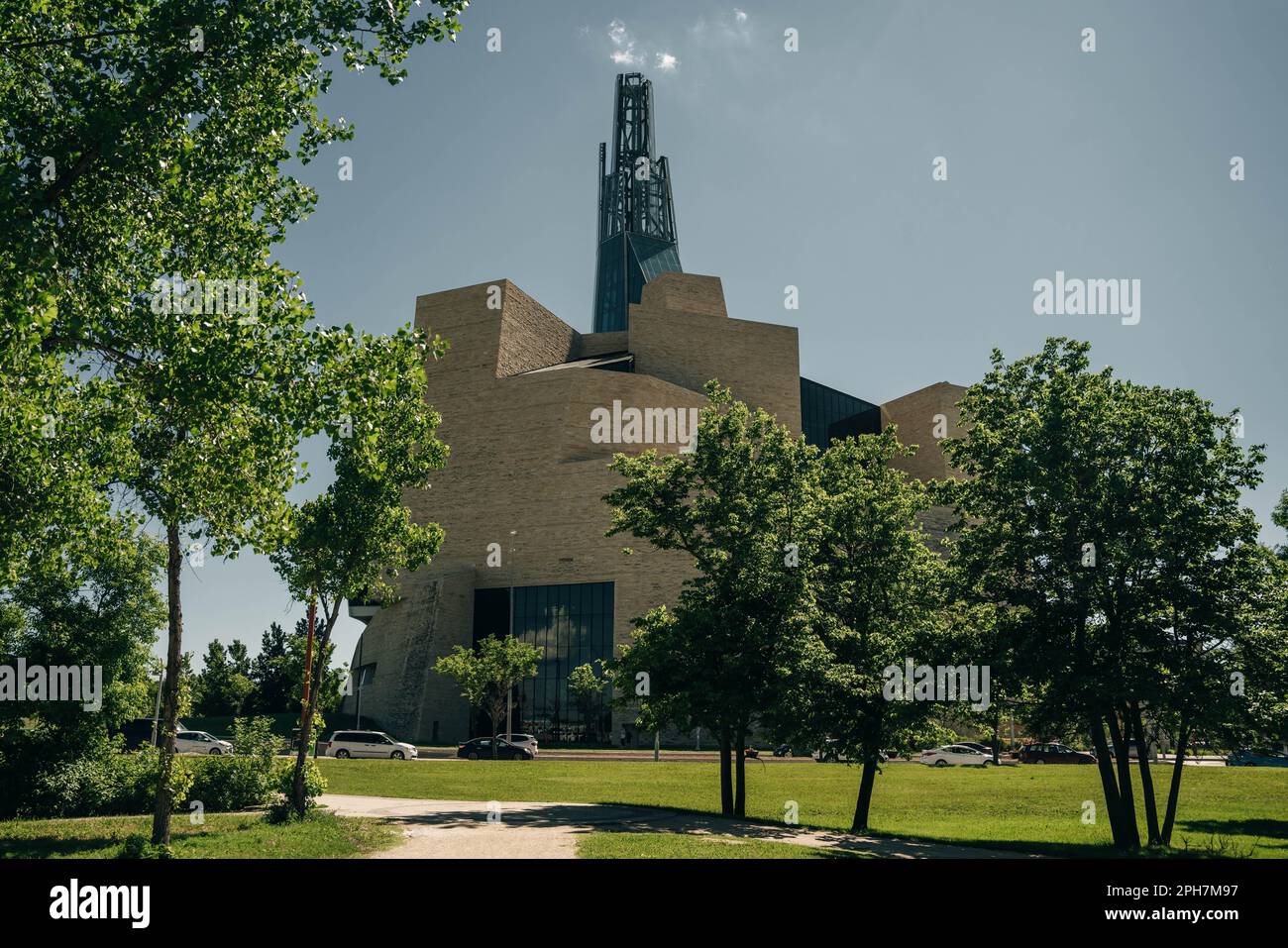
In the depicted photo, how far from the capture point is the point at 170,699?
12992 millimetres

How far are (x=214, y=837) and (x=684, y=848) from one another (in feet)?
24.6

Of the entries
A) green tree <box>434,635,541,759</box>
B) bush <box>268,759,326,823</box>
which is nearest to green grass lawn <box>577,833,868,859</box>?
bush <box>268,759,326,823</box>

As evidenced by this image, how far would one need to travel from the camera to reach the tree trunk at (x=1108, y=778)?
56.3 ft

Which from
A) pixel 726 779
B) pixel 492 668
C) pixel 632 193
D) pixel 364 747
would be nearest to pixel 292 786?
pixel 726 779

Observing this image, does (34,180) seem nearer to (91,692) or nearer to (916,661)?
(91,692)

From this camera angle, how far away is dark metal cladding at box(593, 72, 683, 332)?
135 meters

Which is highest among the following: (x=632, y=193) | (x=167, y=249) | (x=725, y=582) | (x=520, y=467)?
(x=632, y=193)

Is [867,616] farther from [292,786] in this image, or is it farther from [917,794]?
[292,786]

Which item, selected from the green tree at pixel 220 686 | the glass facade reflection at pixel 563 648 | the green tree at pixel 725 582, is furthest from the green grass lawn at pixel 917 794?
the green tree at pixel 220 686

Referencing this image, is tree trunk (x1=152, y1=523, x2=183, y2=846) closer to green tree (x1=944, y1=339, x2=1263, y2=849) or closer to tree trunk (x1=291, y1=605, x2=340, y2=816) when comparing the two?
tree trunk (x1=291, y1=605, x2=340, y2=816)

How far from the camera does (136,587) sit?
19.2 metres
